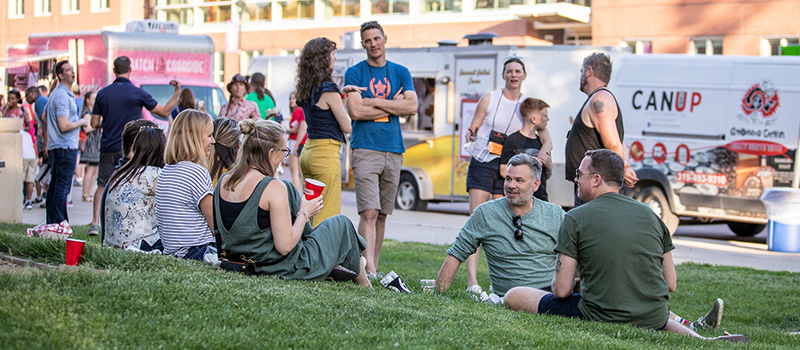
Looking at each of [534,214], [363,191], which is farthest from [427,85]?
[534,214]

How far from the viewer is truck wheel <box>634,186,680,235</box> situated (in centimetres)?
1327

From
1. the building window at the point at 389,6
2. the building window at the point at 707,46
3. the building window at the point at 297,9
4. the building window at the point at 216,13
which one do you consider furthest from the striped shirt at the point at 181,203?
the building window at the point at 216,13

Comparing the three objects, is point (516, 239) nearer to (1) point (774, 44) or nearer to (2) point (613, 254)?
(2) point (613, 254)

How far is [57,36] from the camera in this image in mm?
20375

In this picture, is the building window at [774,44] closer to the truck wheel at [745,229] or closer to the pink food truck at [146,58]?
the truck wheel at [745,229]

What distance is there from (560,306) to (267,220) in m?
1.80

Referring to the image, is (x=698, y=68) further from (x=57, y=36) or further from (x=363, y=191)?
(x=57, y=36)

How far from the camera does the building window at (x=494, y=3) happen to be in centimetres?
3312

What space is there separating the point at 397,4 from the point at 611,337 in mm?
32759

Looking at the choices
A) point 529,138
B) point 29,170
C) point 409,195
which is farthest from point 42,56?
point 529,138

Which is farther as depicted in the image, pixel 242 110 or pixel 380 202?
pixel 242 110

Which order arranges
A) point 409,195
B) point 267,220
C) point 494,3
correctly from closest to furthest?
1. point 267,220
2. point 409,195
3. point 494,3

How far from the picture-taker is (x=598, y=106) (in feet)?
22.5

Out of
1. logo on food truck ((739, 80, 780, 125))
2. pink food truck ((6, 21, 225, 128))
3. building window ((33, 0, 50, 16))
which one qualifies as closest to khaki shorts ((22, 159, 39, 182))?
pink food truck ((6, 21, 225, 128))
